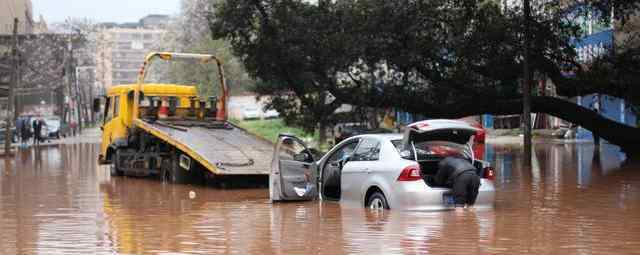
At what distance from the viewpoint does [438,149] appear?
14305mm

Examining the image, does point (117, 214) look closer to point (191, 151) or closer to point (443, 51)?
point (191, 151)

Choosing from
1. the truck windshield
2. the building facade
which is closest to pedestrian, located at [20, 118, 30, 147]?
the truck windshield

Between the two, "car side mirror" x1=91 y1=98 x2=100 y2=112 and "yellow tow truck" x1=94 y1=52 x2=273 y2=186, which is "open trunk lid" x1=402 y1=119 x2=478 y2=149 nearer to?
"yellow tow truck" x1=94 y1=52 x2=273 y2=186

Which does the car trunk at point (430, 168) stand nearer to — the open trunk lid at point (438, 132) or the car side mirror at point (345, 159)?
the open trunk lid at point (438, 132)

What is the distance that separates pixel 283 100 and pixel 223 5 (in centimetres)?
428

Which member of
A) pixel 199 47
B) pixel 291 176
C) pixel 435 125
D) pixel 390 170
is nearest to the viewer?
pixel 390 170

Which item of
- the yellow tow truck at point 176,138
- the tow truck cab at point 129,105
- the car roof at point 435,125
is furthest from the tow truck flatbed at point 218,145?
the car roof at point 435,125

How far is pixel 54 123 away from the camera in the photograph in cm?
6800

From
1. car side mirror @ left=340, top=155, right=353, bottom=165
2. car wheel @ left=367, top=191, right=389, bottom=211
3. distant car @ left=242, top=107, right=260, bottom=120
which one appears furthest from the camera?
distant car @ left=242, top=107, right=260, bottom=120

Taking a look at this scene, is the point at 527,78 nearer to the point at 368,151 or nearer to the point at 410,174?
the point at 368,151

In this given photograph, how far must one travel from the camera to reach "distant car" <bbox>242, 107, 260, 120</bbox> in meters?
87.8

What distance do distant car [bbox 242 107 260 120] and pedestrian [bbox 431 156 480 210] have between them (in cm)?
7415


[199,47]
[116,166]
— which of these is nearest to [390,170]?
[116,166]

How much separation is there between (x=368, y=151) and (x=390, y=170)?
1.12m
